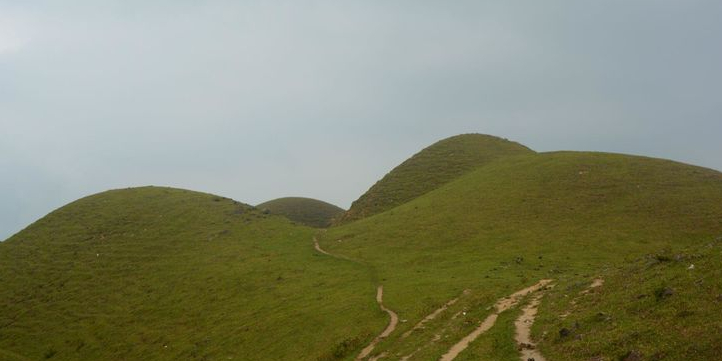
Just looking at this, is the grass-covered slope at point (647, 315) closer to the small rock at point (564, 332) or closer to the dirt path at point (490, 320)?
the small rock at point (564, 332)

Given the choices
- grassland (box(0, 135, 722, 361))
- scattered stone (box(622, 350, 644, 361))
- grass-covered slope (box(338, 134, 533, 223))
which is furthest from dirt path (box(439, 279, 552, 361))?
grass-covered slope (box(338, 134, 533, 223))

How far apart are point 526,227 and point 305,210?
3322 inches

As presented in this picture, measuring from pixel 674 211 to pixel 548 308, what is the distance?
→ 33476mm

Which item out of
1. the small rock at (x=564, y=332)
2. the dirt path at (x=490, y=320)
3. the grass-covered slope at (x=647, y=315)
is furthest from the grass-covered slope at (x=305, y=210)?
the small rock at (x=564, y=332)

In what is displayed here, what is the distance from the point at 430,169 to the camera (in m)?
86.7

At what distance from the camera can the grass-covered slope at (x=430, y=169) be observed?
77125 millimetres

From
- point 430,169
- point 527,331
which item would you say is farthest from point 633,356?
point 430,169

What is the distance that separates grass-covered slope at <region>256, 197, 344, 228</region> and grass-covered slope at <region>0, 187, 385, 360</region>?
1809 inches

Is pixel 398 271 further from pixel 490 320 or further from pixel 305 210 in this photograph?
pixel 305 210

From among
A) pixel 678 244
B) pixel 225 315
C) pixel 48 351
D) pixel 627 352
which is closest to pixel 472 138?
pixel 678 244

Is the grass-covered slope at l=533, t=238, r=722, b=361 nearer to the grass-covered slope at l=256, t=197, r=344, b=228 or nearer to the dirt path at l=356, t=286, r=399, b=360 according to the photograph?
the dirt path at l=356, t=286, r=399, b=360

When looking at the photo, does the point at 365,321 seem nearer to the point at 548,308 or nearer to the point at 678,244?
the point at 548,308

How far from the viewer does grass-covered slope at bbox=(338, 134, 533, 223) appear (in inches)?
3036

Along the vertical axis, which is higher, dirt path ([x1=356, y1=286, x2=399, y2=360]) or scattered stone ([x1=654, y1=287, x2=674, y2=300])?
scattered stone ([x1=654, y1=287, x2=674, y2=300])
